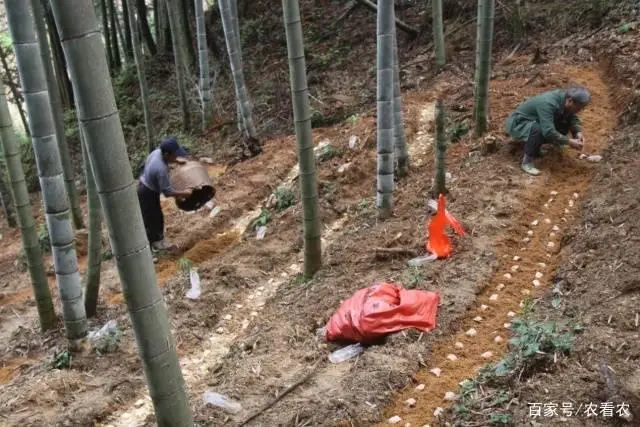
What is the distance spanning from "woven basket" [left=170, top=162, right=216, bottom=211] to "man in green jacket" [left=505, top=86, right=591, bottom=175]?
3.82 m

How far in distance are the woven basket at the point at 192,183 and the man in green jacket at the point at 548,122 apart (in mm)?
3822

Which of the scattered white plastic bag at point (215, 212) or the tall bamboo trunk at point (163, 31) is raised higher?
the tall bamboo trunk at point (163, 31)

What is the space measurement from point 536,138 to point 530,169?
37 centimetres

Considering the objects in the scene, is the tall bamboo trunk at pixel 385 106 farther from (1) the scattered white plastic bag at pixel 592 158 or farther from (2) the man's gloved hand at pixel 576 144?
(1) the scattered white plastic bag at pixel 592 158

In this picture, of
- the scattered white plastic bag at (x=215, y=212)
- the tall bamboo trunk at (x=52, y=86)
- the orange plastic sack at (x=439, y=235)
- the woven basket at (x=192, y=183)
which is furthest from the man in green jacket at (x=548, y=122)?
the tall bamboo trunk at (x=52, y=86)

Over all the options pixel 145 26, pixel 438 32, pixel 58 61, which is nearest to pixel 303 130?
pixel 438 32

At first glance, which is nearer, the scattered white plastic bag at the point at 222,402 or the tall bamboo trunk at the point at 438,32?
the scattered white plastic bag at the point at 222,402

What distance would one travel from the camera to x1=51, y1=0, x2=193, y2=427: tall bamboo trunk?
1.95 meters

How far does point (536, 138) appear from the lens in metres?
6.73

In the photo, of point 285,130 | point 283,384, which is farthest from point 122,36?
point 283,384

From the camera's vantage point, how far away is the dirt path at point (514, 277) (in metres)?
3.73

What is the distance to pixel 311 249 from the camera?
567cm

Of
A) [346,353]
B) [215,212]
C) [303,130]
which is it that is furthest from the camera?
[215,212]

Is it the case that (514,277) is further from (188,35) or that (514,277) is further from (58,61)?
(188,35)
